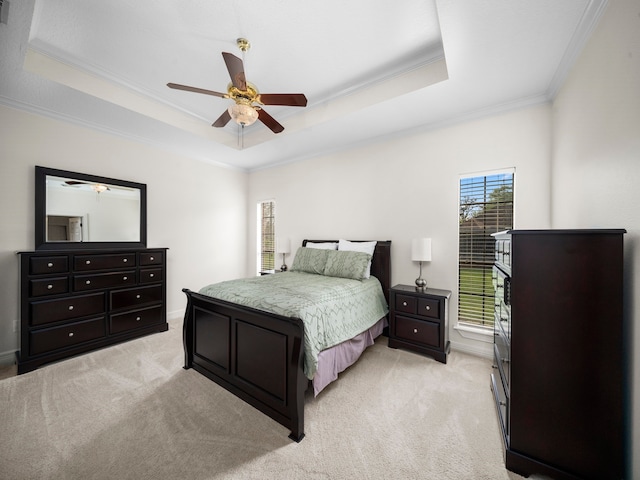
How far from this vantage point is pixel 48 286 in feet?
8.83

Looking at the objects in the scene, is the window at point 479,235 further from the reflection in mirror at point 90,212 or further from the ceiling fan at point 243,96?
the reflection in mirror at point 90,212

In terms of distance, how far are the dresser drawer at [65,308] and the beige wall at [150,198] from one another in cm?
45

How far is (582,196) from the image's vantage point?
6.18 ft

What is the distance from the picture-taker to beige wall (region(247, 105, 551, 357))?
2686 millimetres

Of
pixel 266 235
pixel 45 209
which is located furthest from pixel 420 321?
pixel 45 209

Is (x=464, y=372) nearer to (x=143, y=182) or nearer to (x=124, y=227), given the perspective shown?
(x=124, y=227)

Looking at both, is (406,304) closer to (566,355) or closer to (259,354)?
(566,355)

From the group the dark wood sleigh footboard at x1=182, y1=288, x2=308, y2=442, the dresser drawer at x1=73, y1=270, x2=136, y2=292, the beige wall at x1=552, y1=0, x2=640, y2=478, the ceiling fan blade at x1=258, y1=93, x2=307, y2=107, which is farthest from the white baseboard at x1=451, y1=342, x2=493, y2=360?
the dresser drawer at x1=73, y1=270, x2=136, y2=292

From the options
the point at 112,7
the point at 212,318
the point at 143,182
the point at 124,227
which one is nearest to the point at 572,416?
the point at 212,318

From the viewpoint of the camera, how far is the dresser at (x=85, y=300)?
258cm

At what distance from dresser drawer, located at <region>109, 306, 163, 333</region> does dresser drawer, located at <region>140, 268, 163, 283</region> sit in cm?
39

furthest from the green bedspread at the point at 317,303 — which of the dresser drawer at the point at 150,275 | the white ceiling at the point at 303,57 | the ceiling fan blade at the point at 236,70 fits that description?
the white ceiling at the point at 303,57

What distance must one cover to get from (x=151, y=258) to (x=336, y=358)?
294 cm

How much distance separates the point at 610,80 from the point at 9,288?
18.2 ft
